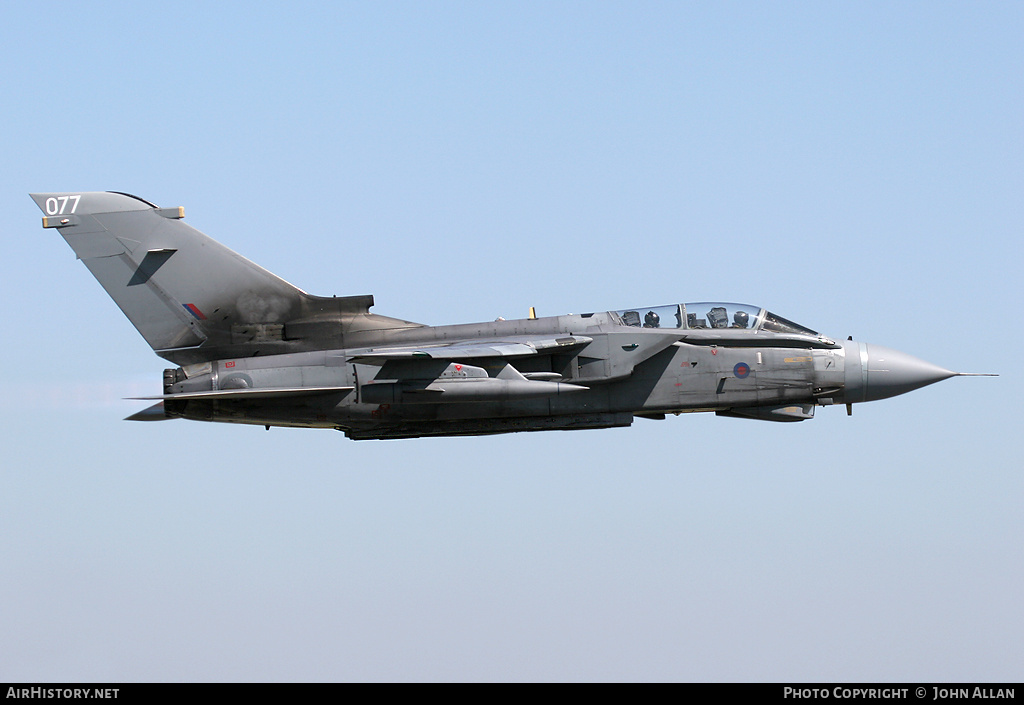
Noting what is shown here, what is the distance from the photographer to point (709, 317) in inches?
973

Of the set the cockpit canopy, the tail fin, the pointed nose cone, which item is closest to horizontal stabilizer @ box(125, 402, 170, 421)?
the tail fin

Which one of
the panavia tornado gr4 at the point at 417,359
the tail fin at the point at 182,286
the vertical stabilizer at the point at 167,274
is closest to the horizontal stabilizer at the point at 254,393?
the panavia tornado gr4 at the point at 417,359

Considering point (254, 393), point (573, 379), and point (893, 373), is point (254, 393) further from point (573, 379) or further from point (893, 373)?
point (893, 373)

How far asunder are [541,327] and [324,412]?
396cm

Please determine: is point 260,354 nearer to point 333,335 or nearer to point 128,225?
point 333,335

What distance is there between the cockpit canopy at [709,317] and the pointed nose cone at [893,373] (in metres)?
1.12

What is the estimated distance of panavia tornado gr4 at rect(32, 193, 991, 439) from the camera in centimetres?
2373

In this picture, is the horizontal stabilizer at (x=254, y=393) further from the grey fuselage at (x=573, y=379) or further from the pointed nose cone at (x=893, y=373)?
the pointed nose cone at (x=893, y=373)

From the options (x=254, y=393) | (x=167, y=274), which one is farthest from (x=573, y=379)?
(x=167, y=274)

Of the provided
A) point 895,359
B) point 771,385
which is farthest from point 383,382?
point 895,359

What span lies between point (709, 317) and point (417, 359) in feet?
17.0

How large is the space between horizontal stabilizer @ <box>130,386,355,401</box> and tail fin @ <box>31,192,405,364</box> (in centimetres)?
99

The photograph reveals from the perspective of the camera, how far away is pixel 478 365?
77.0 ft
